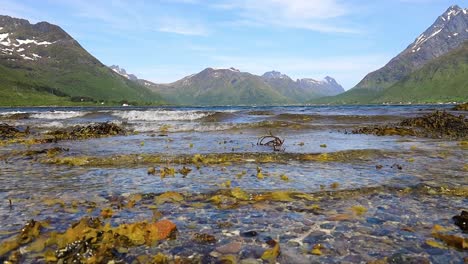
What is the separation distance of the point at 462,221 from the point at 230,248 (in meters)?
5.08

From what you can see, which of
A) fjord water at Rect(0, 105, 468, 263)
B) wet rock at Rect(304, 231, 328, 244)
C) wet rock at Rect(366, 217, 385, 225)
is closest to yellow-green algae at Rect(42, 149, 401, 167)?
fjord water at Rect(0, 105, 468, 263)

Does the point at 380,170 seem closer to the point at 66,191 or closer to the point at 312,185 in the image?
the point at 312,185

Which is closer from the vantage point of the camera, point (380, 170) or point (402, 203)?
point (402, 203)

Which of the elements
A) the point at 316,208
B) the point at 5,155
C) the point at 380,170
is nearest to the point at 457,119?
the point at 380,170

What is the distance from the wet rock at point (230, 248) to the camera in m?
6.75

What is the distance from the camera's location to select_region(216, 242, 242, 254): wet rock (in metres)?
6.75

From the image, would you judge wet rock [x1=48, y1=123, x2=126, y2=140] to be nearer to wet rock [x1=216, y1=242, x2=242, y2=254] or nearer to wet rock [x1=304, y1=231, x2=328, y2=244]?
wet rock [x1=216, y1=242, x2=242, y2=254]

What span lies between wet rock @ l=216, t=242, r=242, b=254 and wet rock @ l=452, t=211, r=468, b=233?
469 cm

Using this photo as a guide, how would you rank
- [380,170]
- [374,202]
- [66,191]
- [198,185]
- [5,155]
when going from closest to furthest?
[374,202], [66,191], [198,185], [380,170], [5,155]

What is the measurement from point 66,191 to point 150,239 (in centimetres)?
526

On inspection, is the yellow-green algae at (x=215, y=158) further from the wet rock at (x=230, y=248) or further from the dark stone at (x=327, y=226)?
the wet rock at (x=230, y=248)

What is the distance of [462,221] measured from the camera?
796 centimetres

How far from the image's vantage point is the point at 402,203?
31.6 ft

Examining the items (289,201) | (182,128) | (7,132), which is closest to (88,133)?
(7,132)
